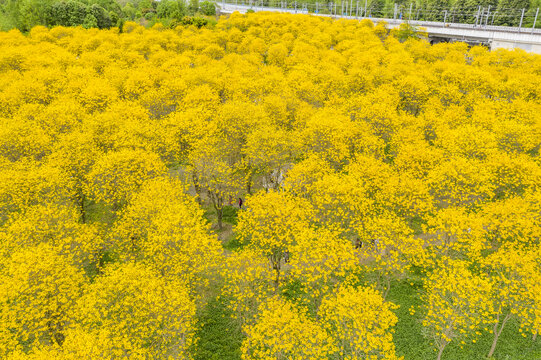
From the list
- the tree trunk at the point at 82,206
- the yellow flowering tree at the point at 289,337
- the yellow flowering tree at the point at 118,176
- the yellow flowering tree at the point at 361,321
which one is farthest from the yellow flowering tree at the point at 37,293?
the yellow flowering tree at the point at 361,321

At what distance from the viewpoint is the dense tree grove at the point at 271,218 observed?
3078 cm

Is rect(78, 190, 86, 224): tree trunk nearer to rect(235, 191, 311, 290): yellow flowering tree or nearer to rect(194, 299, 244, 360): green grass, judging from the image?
rect(194, 299, 244, 360): green grass

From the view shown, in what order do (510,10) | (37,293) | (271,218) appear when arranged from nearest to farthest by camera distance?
(37,293), (271,218), (510,10)

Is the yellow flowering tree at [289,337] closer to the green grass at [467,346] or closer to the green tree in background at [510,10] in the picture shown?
the green grass at [467,346]

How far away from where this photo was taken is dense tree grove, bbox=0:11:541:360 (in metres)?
30.8

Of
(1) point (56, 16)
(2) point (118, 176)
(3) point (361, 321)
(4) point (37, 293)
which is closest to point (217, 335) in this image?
(3) point (361, 321)

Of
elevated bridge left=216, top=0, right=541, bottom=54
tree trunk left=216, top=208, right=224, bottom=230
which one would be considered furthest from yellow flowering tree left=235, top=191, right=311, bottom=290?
elevated bridge left=216, top=0, right=541, bottom=54

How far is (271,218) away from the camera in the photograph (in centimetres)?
3994

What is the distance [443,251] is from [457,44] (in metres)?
100

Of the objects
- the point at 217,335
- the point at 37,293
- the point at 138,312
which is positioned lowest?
the point at 217,335

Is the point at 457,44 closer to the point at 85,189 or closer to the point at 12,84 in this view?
the point at 85,189

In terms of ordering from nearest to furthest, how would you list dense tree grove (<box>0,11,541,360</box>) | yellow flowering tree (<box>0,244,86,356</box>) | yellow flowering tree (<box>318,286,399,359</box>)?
yellow flowering tree (<box>318,286,399,359</box>) < yellow flowering tree (<box>0,244,86,356</box>) < dense tree grove (<box>0,11,541,360</box>)

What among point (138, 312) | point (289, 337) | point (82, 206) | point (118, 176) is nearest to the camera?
point (289, 337)

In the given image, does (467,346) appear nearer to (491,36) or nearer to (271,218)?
(271,218)
